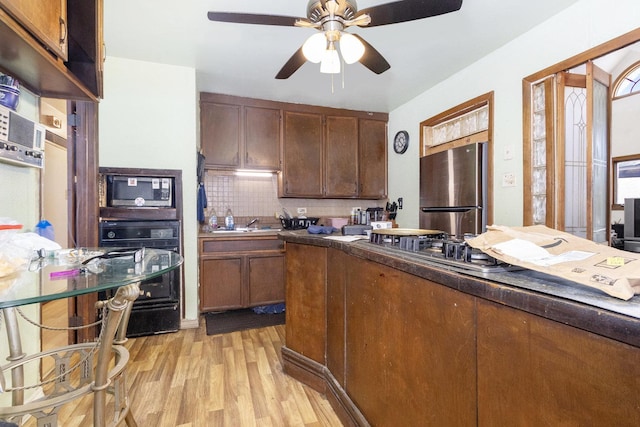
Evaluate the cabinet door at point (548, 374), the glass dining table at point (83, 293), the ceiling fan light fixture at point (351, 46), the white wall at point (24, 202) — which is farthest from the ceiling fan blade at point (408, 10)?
the white wall at point (24, 202)

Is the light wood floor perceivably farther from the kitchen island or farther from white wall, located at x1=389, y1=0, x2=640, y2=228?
white wall, located at x1=389, y1=0, x2=640, y2=228

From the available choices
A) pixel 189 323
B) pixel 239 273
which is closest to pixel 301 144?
pixel 239 273

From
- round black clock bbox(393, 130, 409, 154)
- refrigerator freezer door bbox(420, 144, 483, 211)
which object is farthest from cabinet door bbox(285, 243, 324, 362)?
round black clock bbox(393, 130, 409, 154)

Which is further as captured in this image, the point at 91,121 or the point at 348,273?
the point at 91,121

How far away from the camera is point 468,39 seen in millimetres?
2473

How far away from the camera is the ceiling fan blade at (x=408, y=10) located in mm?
1514

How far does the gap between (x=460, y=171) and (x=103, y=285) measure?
2.94 m

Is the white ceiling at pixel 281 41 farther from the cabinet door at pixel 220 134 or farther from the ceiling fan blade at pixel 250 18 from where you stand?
the ceiling fan blade at pixel 250 18

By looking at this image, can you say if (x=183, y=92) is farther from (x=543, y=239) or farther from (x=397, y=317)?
(x=543, y=239)

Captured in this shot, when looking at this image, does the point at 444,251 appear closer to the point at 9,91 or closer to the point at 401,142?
the point at 9,91

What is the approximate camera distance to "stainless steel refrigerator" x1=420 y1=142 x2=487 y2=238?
9.07ft

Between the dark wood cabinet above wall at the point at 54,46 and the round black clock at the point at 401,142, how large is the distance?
3295 mm

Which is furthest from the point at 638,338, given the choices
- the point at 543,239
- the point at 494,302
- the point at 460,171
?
the point at 460,171

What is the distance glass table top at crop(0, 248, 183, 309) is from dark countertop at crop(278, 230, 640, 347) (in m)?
0.87
